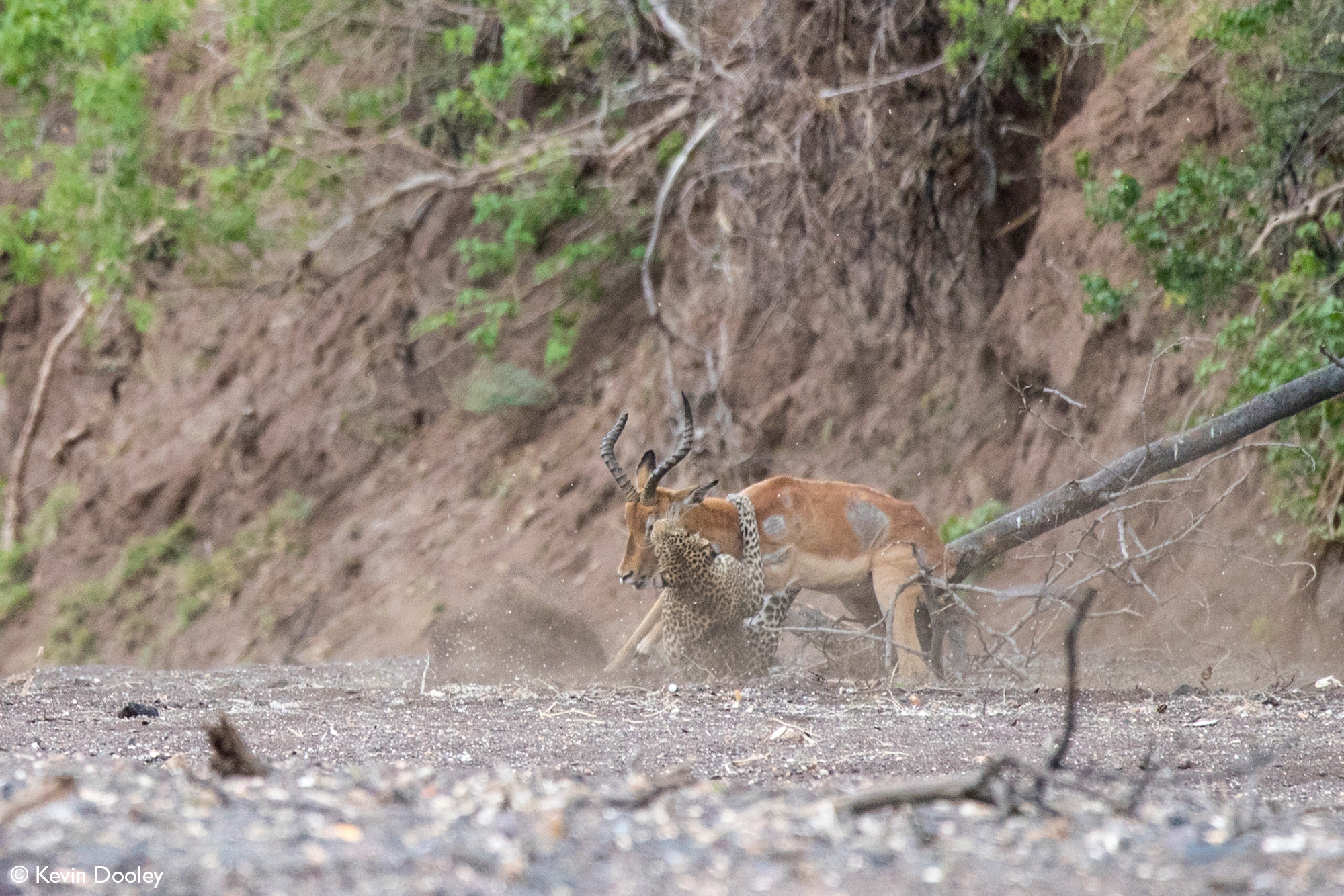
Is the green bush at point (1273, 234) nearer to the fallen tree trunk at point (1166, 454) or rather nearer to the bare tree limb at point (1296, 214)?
the bare tree limb at point (1296, 214)

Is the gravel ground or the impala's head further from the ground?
the impala's head

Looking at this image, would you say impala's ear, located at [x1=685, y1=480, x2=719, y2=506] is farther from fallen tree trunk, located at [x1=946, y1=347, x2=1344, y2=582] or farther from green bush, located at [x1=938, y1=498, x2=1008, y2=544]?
green bush, located at [x1=938, y1=498, x2=1008, y2=544]

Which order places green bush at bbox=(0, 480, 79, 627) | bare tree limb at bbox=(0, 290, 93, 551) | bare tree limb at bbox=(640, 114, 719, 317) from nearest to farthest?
1. bare tree limb at bbox=(640, 114, 719, 317)
2. green bush at bbox=(0, 480, 79, 627)
3. bare tree limb at bbox=(0, 290, 93, 551)

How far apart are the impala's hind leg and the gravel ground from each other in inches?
74.6

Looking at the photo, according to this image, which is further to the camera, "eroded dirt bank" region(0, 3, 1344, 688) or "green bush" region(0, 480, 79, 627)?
"green bush" region(0, 480, 79, 627)

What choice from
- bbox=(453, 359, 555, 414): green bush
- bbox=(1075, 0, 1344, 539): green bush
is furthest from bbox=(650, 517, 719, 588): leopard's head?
bbox=(453, 359, 555, 414): green bush

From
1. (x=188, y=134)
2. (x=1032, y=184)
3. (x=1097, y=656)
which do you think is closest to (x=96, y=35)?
(x=188, y=134)

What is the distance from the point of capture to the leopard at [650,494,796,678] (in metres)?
7.22

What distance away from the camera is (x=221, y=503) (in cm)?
1555

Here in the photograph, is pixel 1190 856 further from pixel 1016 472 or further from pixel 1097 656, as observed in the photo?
pixel 1016 472

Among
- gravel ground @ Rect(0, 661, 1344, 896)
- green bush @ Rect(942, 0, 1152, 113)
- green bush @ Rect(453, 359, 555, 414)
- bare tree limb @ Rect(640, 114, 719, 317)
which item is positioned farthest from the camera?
green bush @ Rect(453, 359, 555, 414)

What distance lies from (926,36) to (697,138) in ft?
6.93

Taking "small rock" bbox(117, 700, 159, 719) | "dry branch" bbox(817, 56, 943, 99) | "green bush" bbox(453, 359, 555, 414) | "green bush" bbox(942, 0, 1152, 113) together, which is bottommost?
"small rock" bbox(117, 700, 159, 719)

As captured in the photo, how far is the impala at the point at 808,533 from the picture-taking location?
7.32m
